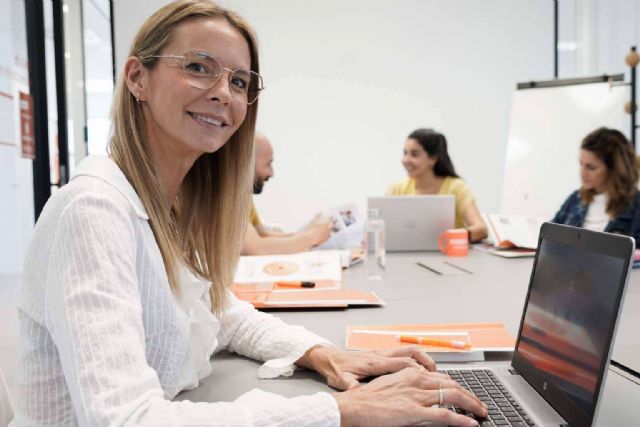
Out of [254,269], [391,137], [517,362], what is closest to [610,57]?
[391,137]

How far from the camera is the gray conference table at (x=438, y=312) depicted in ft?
3.08

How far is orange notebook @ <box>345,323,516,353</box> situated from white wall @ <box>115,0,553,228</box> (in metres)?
3.72

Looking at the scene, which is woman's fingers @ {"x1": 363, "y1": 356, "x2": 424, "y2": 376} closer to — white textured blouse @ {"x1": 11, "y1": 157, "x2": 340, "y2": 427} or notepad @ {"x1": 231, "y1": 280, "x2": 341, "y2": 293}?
white textured blouse @ {"x1": 11, "y1": 157, "x2": 340, "y2": 427}

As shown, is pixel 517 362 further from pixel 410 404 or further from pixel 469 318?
pixel 469 318

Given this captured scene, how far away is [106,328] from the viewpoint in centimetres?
64

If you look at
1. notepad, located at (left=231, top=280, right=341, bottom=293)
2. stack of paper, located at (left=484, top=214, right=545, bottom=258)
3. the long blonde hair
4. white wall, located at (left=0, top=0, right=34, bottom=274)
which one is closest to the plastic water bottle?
notepad, located at (left=231, top=280, right=341, bottom=293)

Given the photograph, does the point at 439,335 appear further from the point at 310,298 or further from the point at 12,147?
the point at 12,147

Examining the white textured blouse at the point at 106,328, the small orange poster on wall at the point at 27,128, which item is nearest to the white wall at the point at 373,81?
the small orange poster on wall at the point at 27,128

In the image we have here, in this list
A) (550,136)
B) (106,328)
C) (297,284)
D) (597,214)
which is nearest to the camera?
(106,328)

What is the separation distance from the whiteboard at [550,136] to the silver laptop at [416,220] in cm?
194

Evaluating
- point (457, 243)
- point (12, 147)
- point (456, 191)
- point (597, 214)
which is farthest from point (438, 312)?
point (12, 147)

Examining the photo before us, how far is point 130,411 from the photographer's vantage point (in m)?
0.61

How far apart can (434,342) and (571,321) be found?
0.37 m

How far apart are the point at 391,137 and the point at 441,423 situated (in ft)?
14.2
